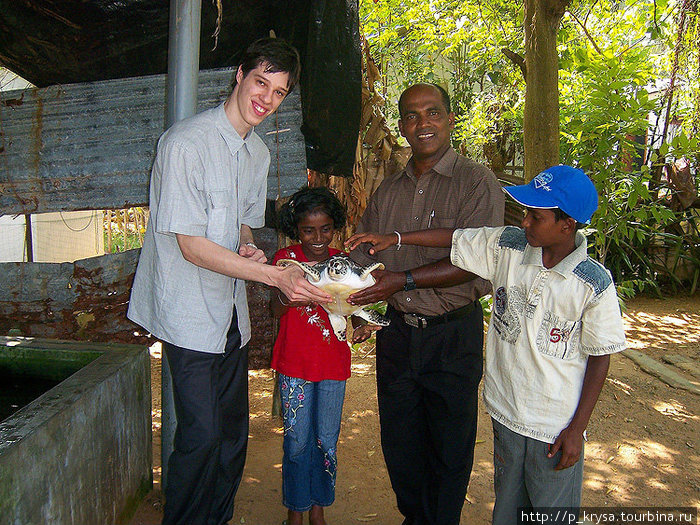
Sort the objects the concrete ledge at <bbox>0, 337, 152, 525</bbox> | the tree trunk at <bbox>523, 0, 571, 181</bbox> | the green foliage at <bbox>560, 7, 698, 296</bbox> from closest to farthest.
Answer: the concrete ledge at <bbox>0, 337, 152, 525</bbox>, the tree trunk at <bbox>523, 0, 571, 181</bbox>, the green foliage at <bbox>560, 7, 698, 296</bbox>

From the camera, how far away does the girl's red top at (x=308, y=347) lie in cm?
248

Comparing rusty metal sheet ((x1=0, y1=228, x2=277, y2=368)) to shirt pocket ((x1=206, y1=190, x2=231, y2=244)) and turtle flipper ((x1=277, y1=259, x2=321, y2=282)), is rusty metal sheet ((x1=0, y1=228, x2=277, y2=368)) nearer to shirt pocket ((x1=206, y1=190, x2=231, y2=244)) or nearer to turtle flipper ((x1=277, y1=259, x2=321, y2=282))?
shirt pocket ((x1=206, y1=190, x2=231, y2=244))

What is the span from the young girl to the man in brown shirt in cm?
22

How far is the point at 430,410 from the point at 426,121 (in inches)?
52.3

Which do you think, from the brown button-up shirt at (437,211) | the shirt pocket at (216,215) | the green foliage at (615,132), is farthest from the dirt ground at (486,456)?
the green foliage at (615,132)

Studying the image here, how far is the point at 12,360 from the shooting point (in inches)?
112

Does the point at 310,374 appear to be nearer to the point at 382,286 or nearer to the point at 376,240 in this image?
the point at 382,286

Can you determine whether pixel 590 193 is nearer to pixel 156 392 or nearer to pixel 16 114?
pixel 16 114

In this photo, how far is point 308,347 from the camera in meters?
2.49

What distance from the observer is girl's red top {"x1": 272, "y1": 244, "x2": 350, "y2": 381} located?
2.48 metres

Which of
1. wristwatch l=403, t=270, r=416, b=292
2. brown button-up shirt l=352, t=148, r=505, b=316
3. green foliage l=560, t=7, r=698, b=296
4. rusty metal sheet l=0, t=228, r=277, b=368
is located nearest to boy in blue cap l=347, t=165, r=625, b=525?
brown button-up shirt l=352, t=148, r=505, b=316

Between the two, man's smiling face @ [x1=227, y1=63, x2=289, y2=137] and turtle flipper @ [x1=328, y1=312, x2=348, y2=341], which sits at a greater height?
man's smiling face @ [x1=227, y1=63, x2=289, y2=137]

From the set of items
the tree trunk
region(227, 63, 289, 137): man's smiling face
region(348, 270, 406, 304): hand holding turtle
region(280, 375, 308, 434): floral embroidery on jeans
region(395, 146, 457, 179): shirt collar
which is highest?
the tree trunk

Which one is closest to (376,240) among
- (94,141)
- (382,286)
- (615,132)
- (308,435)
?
(382,286)
